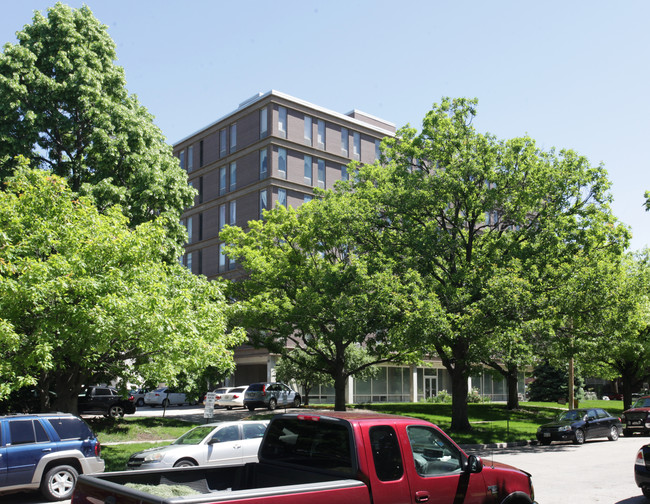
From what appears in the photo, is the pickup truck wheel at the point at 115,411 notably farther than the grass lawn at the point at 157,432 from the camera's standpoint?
Yes

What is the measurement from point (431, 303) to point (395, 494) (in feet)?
52.4

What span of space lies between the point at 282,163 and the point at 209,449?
3800 centimetres

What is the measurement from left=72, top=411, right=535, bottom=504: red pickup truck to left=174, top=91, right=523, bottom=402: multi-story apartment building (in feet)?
136

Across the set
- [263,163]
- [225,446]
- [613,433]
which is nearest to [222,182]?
[263,163]

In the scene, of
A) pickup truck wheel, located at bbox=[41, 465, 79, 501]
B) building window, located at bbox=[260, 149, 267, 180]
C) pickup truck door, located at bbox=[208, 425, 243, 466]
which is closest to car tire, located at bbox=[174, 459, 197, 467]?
pickup truck door, located at bbox=[208, 425, 243, 466]

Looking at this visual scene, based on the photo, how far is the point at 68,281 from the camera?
46.3ft

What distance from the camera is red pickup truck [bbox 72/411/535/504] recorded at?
207 inches

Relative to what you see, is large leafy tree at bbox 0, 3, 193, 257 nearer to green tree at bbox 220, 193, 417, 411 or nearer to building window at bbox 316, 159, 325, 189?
green tree at bbox 220, 193, 417, 411

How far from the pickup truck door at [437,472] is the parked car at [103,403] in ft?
95.3

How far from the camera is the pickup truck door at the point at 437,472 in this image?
585cm

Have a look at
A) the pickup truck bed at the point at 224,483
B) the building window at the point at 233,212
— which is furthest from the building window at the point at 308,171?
the pickup truck bed at the point at 224,483

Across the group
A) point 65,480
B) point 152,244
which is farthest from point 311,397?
point 65,480

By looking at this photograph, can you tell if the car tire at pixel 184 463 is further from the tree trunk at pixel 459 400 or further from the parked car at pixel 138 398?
the parked car at pixel 138 398

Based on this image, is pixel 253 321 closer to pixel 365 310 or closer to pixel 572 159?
pixel 365 310
